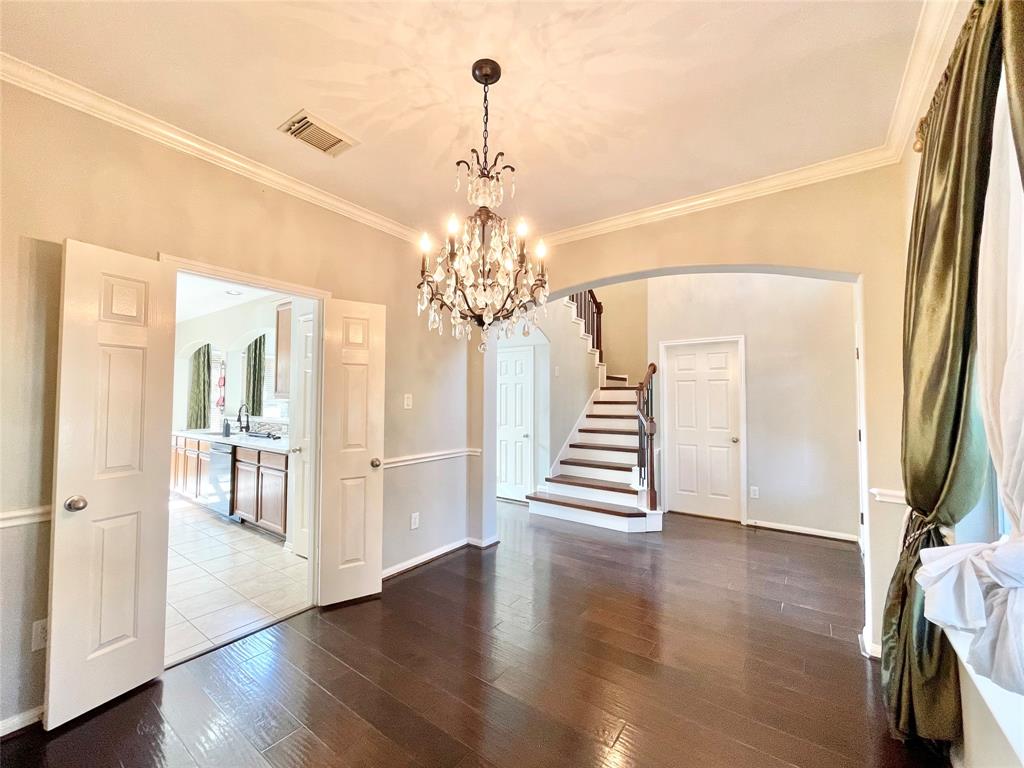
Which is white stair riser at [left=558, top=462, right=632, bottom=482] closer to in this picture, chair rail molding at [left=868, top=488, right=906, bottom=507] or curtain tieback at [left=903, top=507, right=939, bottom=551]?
chair rail molding at [left=868, top=488, right=906, bottom=507]

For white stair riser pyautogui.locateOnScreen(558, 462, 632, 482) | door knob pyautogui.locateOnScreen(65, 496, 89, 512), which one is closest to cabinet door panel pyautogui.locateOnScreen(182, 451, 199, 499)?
door knob pyautogui.locateOnScreen(65, 496, 89, 512)

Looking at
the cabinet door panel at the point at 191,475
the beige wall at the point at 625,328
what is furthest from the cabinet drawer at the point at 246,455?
the beige wall at the point at 625,328

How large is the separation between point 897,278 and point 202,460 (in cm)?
652

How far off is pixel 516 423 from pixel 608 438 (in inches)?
50.4

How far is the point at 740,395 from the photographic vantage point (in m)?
4.82

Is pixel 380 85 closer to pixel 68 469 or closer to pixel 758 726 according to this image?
pixel 68 469

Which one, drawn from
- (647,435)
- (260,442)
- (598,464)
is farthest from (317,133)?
(598,464)

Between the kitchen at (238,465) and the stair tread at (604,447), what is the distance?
135 inches

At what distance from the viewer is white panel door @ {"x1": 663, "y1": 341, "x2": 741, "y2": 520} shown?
4.92 metres

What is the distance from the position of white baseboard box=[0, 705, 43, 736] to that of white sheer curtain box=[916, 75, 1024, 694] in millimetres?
3187

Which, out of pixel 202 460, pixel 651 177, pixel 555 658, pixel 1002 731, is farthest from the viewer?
pixel 202 460

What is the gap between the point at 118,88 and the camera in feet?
6.10

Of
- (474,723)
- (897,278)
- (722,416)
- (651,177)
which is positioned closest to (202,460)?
(474,723)

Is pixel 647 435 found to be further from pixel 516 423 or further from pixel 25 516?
pixel 25 516
